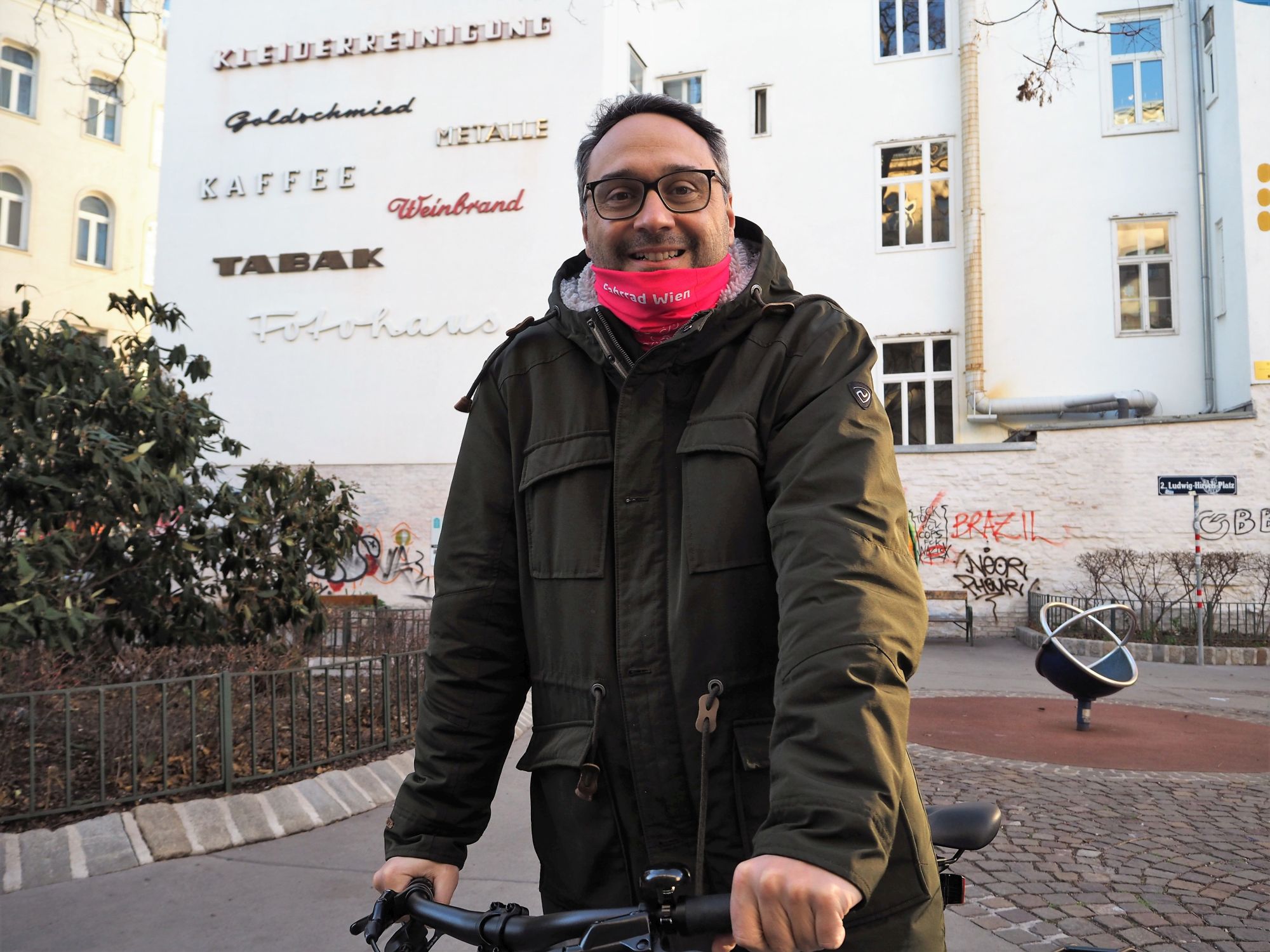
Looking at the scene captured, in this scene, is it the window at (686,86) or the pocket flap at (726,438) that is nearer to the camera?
the pocket flap at (726,438)

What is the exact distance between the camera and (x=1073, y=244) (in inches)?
777

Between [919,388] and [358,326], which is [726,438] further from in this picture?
[358,326]

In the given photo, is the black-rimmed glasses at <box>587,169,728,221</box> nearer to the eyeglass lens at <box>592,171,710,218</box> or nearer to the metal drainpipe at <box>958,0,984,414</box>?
the eyeglass lens at <box>592,171,710,218</box>

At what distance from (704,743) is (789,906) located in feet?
1.17

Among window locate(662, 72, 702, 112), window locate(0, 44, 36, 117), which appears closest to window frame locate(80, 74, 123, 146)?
window locate(0, 44, 36, 117)

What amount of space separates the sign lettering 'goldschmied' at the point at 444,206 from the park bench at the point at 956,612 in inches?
441

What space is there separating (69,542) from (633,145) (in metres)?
5.45

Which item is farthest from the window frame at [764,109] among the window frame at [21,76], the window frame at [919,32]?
the window frame at [21,76]

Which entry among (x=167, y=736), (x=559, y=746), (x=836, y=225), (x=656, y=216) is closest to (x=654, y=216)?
(x=656, y=216)

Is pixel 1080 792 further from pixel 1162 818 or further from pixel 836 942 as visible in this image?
pixel 836 942

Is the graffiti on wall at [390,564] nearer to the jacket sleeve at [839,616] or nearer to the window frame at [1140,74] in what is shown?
the window frame at [1140,74]

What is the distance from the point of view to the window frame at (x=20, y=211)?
26.3 metres

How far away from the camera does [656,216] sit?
1835 mm

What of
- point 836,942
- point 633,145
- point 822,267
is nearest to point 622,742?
point 836,942
